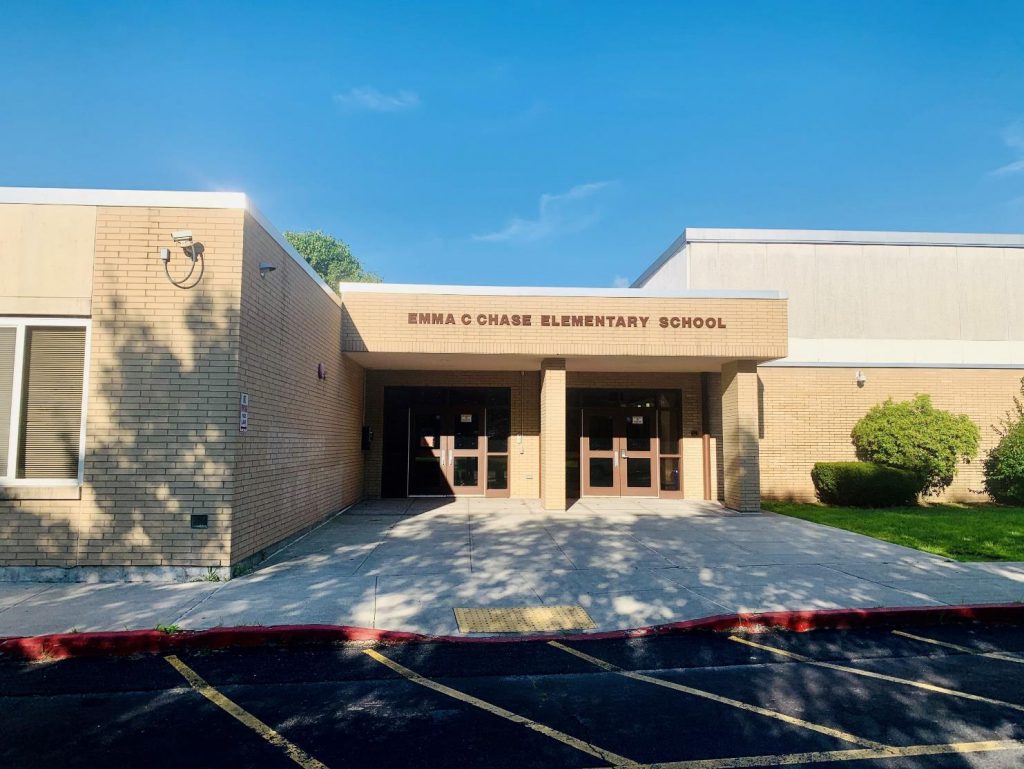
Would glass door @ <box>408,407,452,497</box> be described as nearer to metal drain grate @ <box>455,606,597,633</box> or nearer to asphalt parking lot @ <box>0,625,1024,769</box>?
metal drain grate @ <box>455,606,597,633</box>

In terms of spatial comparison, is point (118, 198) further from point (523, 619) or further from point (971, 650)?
point (971, 650)

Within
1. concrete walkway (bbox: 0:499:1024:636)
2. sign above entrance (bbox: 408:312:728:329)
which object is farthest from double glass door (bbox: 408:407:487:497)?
concrete walkway (bbox: 0:499:1024:636)

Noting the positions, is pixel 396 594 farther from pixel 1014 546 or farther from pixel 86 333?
pixel 1014 546

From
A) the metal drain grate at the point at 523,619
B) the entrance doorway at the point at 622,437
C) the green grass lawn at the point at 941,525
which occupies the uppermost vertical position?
the entrance doorway at the point at 622,437

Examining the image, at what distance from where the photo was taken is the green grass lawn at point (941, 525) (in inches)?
391

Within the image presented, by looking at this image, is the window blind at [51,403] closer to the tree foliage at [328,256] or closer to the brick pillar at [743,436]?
the brick pillar at [743,436]

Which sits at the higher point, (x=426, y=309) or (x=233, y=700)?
(x=426, y=309)

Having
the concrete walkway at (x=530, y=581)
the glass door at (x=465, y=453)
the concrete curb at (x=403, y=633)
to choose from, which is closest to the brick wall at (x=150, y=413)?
the concrete walkway at (x=530, y=581)

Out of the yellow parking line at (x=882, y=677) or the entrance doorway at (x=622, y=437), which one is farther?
the entrance doorway at (x=622, y=437)

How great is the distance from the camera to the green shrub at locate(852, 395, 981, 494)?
15891 mm

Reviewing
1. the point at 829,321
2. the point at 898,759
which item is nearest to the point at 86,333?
the point at 898,759

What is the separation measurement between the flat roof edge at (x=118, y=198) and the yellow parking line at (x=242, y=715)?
5.57 meters

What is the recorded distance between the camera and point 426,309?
44.1 ft

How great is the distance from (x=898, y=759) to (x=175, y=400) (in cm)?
805
